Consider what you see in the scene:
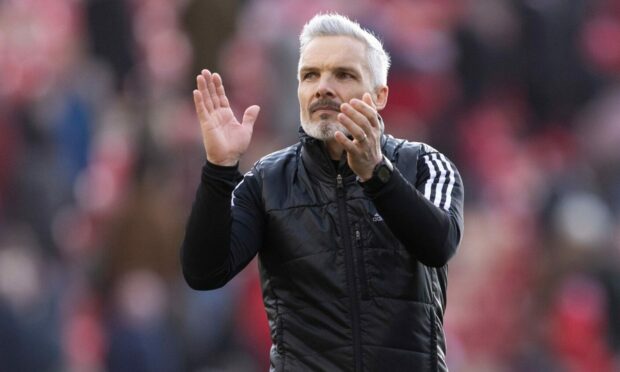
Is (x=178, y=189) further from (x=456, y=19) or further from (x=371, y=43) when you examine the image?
(x=371, y=43)

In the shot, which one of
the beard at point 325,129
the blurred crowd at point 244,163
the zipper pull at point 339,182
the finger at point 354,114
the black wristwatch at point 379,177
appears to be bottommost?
the black wristwatch at point 379,177

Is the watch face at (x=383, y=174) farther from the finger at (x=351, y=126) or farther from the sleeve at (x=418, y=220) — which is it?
the finger at (x=351, y=126)

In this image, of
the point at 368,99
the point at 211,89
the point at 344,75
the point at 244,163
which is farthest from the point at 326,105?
the point at 244,163

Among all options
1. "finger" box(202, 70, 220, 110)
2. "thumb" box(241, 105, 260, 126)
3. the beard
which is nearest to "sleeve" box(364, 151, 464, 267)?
the beard

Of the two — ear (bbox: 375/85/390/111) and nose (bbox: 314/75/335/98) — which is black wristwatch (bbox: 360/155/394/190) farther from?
ear (bbox: 375/85/390/111)

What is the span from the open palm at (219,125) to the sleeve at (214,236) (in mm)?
44

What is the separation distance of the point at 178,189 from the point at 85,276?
32.3 inches

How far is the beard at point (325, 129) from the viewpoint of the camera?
198 inches

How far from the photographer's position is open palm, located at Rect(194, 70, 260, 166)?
192 inches

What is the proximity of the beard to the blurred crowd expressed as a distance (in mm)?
4927

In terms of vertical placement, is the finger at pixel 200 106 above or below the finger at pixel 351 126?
above

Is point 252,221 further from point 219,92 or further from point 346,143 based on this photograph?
point 346,143

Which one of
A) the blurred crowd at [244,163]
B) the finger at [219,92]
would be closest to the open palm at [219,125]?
the finger at [219,92]

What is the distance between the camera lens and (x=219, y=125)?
497 centimetres
